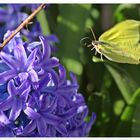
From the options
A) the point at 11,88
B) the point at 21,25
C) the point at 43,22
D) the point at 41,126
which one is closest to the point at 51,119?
the point at 41,126

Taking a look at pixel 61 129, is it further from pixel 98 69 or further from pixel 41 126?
pixel 98 69

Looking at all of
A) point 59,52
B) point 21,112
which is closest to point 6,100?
point 21,112

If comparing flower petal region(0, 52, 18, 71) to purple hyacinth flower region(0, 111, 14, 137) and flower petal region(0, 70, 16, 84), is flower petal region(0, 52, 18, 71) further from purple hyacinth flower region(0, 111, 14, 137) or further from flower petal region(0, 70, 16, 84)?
purple hyacinth flower region(0, 111, 14, 137)

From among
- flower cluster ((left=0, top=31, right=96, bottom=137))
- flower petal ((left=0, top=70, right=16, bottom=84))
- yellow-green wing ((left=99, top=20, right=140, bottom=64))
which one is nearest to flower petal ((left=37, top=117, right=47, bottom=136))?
flower cluster ((left=0, top=31, right=96, bottom=137))

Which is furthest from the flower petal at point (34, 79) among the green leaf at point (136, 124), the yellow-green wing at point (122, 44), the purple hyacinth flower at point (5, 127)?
the green leaf at point (136, 124)

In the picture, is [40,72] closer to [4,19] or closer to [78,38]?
[4,19]
